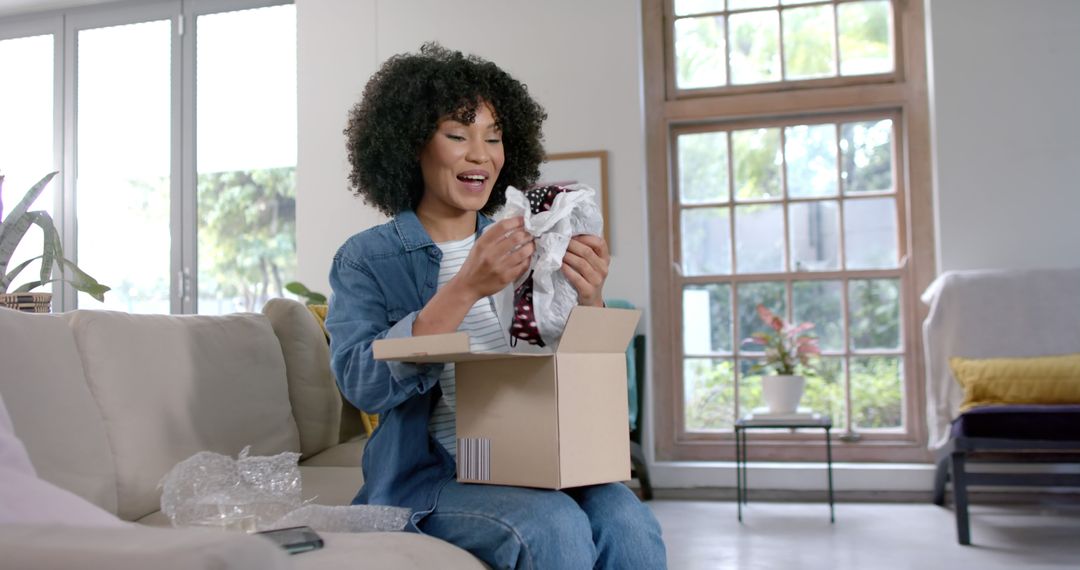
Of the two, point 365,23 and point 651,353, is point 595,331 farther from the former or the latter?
point 365,23

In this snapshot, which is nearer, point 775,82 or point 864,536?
point 864,536

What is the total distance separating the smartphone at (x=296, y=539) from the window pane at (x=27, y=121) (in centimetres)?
471

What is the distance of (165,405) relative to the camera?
186 cm

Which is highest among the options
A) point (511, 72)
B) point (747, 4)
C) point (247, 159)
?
point (747, 4)

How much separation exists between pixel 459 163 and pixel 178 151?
390cm

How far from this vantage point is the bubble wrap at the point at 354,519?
4.51 feet

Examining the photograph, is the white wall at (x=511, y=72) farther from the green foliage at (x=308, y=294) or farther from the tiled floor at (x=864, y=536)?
the tiled floor at (x=864, y=536)

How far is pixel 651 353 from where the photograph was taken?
433 cm

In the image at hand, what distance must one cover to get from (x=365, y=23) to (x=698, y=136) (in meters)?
1.71

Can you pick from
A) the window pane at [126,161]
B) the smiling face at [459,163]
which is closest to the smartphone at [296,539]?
the smiling face at [459,163]

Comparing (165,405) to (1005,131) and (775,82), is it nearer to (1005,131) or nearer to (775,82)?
(775,82)

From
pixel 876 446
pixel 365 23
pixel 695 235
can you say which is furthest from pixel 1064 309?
pixel 365 23

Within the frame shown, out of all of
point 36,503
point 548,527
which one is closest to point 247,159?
point 548,527

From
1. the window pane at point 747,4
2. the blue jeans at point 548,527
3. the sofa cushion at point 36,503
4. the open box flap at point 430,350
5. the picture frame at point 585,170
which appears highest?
the window pane at point 747,4
